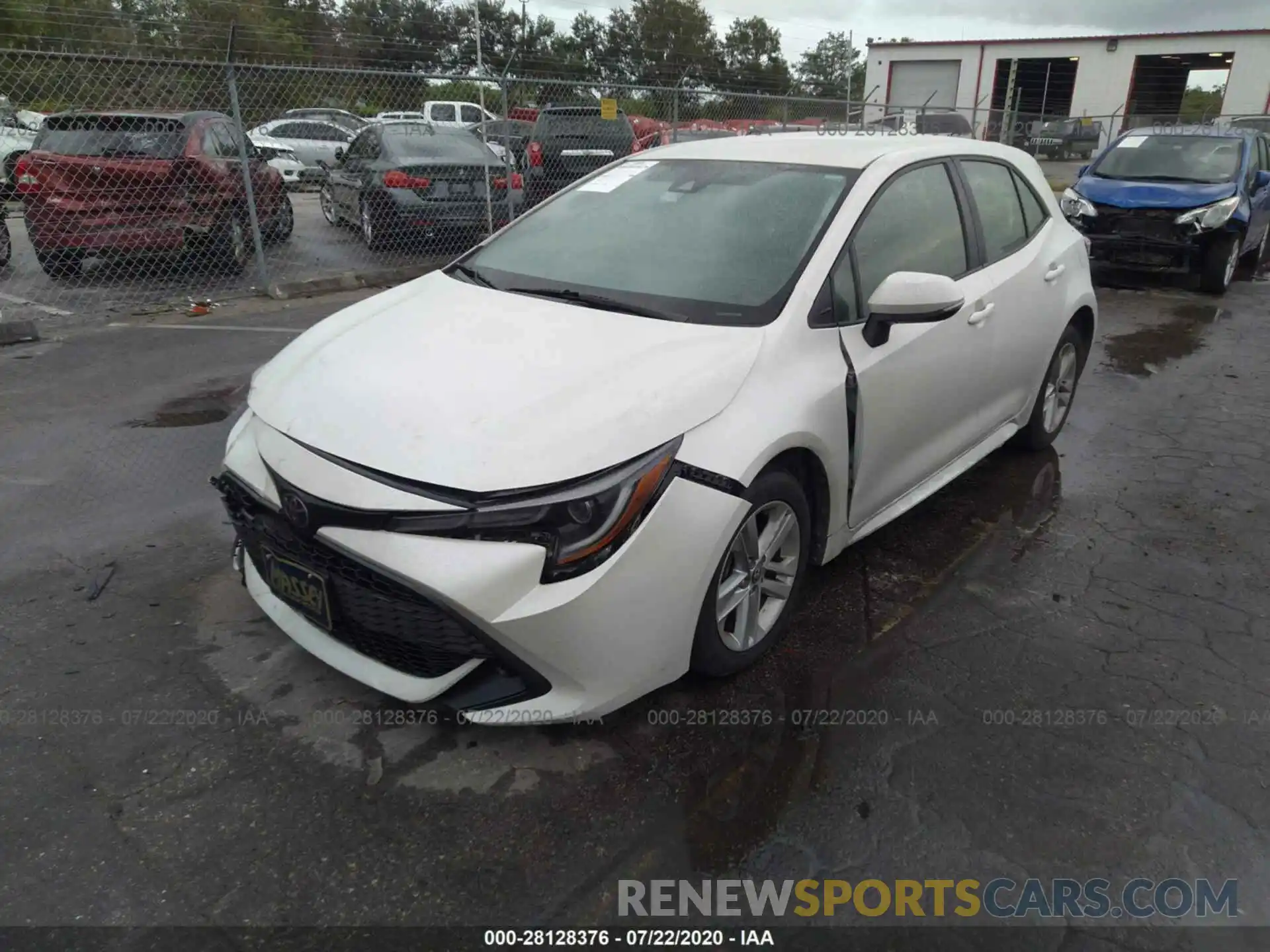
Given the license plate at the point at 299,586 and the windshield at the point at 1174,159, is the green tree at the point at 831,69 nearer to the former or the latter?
the windshield at the point at 1174,159

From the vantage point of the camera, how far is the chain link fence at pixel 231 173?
8281 mm

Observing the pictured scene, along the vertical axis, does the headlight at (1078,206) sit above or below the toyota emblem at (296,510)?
above

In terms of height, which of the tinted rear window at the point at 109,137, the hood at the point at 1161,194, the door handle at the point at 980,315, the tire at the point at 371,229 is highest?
the tinted rear window at the point at 109,137

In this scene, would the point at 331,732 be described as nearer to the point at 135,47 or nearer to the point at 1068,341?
the point at 1068,341

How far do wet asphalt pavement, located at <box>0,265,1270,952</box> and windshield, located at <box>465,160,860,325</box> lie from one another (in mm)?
1241

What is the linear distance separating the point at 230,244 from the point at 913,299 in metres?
8.24

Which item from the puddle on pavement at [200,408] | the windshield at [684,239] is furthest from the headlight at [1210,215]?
the puddle on pavement at [200,408]

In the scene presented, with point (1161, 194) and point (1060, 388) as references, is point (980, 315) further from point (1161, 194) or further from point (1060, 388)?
point (1161, 194)

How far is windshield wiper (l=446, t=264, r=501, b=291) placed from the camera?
11.2 feet

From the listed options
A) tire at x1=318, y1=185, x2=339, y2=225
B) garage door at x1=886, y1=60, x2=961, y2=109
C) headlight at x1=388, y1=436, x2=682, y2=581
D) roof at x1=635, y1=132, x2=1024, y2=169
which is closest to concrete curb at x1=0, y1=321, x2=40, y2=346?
tire at x1=318, y1=185, x2=339, y2=225

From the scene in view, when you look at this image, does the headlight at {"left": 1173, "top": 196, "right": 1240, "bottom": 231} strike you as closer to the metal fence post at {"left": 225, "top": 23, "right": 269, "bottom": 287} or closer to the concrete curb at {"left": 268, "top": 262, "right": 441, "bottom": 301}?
the concrete curb at {"left": 268, "top": 262, "right": 441, "bottom": 301}

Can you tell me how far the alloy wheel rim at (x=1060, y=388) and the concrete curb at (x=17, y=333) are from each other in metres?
7.41

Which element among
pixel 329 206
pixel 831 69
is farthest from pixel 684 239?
pixel 831 69

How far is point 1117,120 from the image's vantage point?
116 feet
